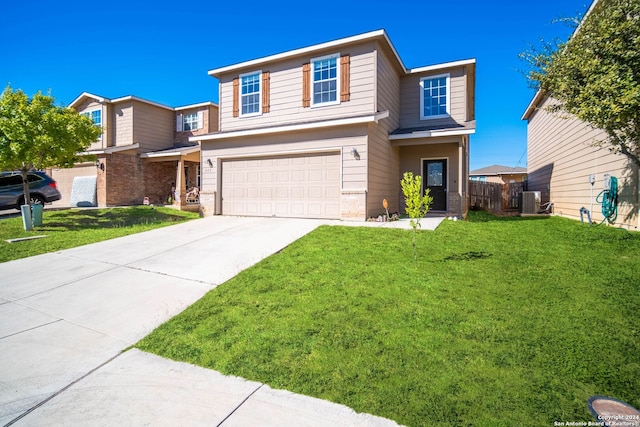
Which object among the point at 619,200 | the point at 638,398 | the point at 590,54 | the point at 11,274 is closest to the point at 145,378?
the point at 638,398

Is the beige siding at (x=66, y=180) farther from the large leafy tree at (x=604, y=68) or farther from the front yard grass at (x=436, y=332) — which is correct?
the large leafy tree at (x=604, y=68)

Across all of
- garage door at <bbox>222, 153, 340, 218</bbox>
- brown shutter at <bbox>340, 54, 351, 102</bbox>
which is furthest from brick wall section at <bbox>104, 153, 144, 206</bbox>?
brown shutter at <bbox>340, 54, 351, 102</bbox>

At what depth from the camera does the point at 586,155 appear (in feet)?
→ 34.8

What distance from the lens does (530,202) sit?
14711 millimetres

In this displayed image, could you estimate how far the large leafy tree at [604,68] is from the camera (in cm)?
558

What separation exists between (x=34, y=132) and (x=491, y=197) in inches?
769

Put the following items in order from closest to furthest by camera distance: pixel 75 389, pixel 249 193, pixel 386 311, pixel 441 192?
pixel 75 389 < pixel 386 311 < pixel 249 193 < pixel 441 192

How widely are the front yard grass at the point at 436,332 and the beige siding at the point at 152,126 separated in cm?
1672

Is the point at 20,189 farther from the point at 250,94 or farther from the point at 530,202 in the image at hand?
the point at 530,202

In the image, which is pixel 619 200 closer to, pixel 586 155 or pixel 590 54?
pixel 586 155

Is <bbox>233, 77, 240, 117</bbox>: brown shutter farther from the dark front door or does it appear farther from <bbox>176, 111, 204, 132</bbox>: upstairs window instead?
the dark front door

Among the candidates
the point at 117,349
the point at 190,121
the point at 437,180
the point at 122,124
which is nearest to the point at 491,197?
the point at 437,180

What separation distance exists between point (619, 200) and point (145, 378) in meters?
11.4

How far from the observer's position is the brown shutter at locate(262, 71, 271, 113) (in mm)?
12164
